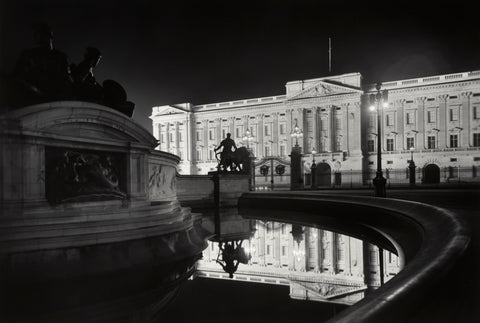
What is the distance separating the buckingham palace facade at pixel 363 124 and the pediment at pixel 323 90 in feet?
0.42

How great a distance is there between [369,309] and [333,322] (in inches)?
10.1

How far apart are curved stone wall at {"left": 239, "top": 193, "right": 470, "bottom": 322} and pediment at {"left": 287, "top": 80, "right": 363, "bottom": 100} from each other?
45172 millimetres

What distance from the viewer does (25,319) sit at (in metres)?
3.83

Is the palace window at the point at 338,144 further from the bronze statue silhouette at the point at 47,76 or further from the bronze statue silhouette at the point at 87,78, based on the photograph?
the bronze statue silhouette at the point at 47,76

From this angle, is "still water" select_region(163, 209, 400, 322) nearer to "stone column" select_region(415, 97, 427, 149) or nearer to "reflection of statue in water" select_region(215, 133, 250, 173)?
"reflection of statue in water" select_region(215, 133, 250, 173)

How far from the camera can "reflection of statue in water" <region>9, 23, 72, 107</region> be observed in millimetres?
6051

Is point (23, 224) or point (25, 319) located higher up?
point (23, 224)

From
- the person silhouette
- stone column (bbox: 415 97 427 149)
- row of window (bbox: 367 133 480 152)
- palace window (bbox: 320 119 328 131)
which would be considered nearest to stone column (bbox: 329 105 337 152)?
palace window (bbox: 320 119 328 131)

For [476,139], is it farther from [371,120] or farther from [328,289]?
[328,289]

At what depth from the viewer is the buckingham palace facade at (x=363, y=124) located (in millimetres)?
51625

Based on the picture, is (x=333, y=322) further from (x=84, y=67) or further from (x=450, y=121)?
(x=450, y=121)

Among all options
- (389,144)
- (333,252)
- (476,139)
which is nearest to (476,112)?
(476,139)

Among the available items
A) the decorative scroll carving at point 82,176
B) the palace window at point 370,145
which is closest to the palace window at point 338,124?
the palace window at point 370,145

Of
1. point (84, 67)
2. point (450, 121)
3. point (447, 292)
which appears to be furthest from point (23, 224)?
point (450, 121)
